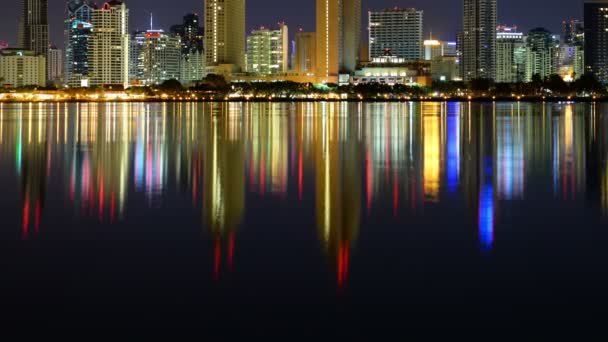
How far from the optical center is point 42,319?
8266 mm

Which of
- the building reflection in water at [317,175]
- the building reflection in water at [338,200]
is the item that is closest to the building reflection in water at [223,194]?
the building reflection in water at [317,175]

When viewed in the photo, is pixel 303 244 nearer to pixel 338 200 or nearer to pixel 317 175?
pixel 338 200

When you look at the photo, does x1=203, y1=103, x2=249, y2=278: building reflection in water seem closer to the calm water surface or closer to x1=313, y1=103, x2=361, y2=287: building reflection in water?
the calm water surface

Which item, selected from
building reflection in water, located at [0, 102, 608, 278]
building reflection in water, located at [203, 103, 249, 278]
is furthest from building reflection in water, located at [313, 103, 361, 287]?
building reflection in water, located at [203, 103, 249, 278]

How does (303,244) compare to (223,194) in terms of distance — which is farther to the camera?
(223,194)

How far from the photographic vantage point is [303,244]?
1198 centimetres

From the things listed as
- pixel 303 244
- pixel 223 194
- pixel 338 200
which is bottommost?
pixel 303 244

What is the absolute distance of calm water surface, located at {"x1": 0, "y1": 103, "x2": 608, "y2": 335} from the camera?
8.57 m

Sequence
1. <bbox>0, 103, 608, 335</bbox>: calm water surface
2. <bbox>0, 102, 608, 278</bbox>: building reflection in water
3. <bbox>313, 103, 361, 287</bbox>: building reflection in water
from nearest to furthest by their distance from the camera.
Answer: <bbox>0, 103, 608, 335</bbox>: calm water surface → <bbox>313, 103, 361, 287</bbox>: building reflection in water → <bbox>0, 102, 608, 278</bbox>: building reflection in water

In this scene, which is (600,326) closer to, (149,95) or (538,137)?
(538,137)

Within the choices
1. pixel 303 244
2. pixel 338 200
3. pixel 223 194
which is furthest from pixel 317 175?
pixel 303 244

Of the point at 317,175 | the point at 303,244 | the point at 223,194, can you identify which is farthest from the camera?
the point at 317,175

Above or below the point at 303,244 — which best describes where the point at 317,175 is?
above

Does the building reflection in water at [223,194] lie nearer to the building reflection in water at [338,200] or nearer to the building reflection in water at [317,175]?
the building reflection in water at [317,175]
